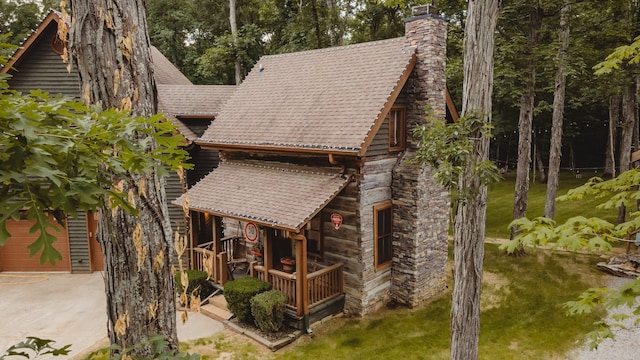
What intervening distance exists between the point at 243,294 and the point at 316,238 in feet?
8.95

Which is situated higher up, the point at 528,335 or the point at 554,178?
the point at 554,178

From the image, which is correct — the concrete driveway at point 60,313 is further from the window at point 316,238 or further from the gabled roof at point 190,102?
the gabled roof at point 190,102

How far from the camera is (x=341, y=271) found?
40.2ft

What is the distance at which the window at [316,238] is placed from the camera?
498 inches

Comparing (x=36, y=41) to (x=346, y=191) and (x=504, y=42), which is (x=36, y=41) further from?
(x=504, y=42)

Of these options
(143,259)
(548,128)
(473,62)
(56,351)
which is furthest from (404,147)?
(548,128)

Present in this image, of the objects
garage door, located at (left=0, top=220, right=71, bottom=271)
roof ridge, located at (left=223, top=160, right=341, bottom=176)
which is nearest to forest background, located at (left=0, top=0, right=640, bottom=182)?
roof ridge, located at (left=223, top=160, right=341, bottom=176)

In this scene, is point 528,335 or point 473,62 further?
point 528,335

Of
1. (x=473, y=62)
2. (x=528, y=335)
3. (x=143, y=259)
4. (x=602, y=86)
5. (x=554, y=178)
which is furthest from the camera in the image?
(x=602, y=86)

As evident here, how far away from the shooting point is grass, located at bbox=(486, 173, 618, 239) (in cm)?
2136

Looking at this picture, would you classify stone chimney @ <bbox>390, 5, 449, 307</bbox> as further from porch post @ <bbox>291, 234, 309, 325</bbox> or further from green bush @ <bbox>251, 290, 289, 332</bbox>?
green bush @ <bbox>251, 290, 289, 332</bbox>

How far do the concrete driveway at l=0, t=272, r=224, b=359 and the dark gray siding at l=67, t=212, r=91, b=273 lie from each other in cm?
31

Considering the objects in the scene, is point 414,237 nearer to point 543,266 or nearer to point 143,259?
point 543,266

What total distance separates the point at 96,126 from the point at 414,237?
1103 centimetres
